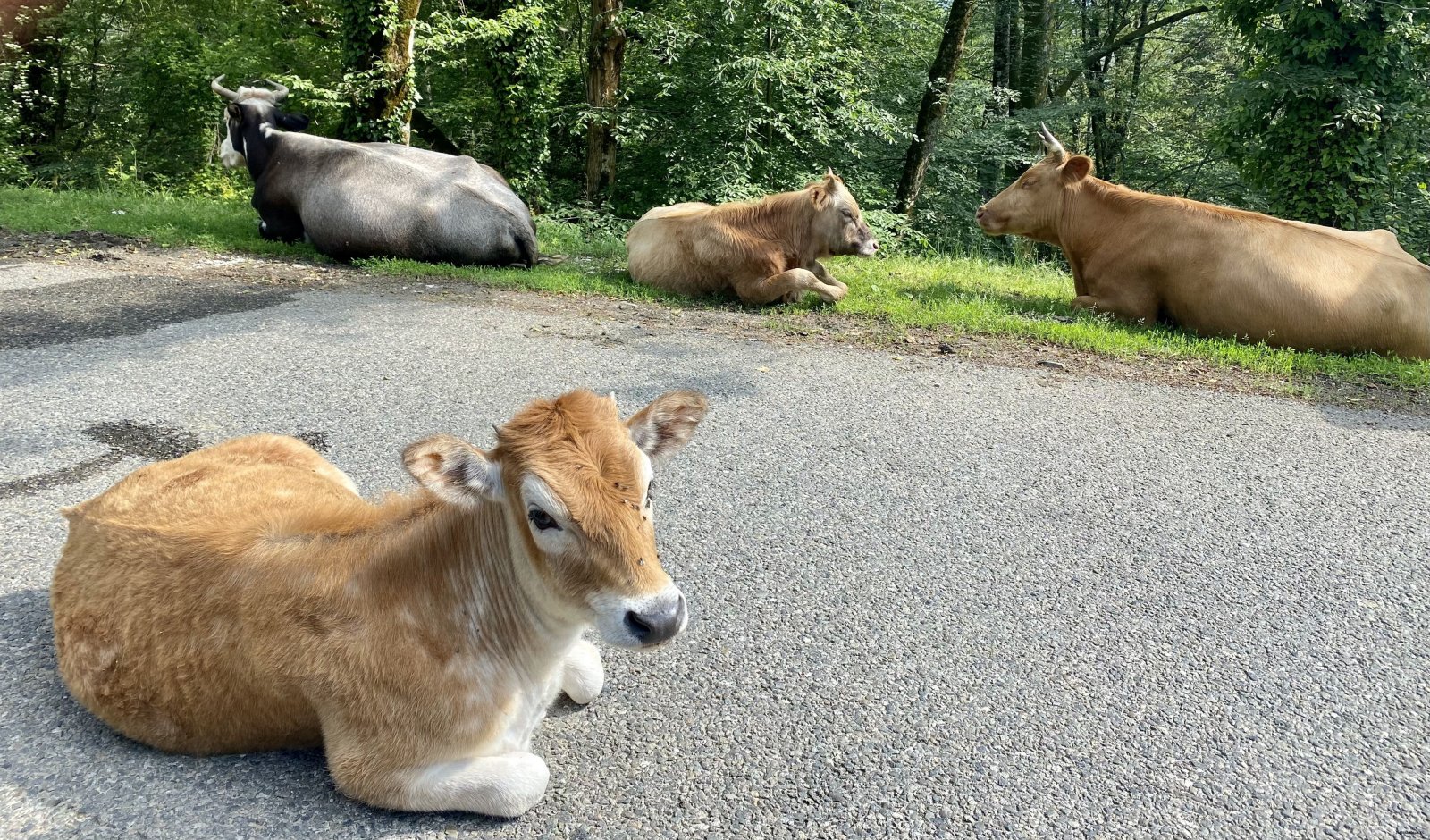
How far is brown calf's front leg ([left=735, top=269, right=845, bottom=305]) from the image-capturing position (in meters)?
9.61

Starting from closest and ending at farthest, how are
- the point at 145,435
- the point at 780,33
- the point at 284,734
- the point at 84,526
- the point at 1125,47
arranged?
the point at 284,734, the point at 84,526, the point at 145,435, the point at 780,33, the point at 1125,47

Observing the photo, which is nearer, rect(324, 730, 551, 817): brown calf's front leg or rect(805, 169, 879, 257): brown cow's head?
rect(324, 730, 551, 817): brown calf's front leg

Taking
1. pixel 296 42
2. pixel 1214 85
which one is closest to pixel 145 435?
pixel 296 42

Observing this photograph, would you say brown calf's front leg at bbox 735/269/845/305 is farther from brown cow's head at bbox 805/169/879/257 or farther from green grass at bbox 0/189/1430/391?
brown cow's head at bbox 805/169/879/257

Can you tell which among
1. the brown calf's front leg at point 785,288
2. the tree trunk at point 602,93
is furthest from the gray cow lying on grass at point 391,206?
the tree trunk at point 602,93

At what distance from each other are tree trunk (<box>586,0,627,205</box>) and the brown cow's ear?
27.5ft

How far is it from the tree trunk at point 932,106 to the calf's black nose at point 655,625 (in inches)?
600

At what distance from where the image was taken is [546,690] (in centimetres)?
312

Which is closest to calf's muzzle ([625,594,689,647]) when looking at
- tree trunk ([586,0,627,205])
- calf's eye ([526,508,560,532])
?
calf's eye ([526,508,560,532])

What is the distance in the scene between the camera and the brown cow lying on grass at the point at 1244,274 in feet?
27.1

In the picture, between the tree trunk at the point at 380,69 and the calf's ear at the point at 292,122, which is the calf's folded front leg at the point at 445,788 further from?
the calf's ear at the point at 292,122

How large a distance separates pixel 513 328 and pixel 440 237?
133 inches

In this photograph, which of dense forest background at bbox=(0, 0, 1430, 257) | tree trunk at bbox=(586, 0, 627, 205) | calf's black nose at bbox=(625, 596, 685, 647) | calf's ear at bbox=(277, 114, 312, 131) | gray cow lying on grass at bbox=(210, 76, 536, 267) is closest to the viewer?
calf's black nose at bbox=(625, 596, 685, 647)

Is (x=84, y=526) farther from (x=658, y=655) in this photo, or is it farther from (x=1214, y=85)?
(x=1214, y=85)
